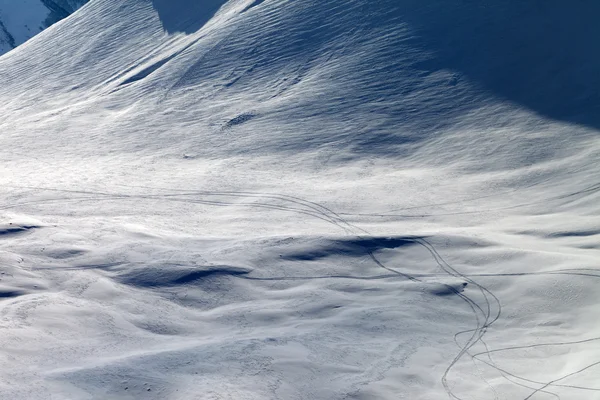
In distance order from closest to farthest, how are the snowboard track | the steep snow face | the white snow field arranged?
the snowboard track → the white snow field → the steep snow face

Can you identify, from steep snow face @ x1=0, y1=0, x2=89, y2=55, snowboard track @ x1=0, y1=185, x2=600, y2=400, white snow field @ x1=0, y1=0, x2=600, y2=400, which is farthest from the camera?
steep snow face @ x1=0, y1=0, x2=89, y2=55

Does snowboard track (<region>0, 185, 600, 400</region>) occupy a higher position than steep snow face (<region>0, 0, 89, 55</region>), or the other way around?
steep snow face (<region>0, 0, 89, 55</region>)

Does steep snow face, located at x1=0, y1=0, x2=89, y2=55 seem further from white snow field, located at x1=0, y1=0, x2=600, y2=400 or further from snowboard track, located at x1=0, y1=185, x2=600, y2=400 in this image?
snowboard track, located at x1=0, y1=185, x2=600, y2=400

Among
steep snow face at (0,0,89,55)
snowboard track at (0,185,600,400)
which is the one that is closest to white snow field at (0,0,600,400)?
snowboard track at (0,185,600,400)

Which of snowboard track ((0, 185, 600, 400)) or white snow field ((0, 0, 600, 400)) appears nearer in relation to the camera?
snowboard track ((0, 185, 600, 400))

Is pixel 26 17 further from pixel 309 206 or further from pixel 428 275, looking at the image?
pixel 428 275

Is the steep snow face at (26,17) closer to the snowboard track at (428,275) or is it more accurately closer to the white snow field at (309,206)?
the white snow field at (309,206)

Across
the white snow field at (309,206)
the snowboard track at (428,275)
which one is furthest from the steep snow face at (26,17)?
the snowboard track at (428,275)
